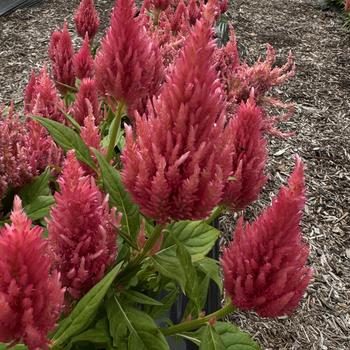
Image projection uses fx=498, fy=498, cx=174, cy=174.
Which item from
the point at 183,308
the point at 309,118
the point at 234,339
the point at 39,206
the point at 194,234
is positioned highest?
the point at 39,206

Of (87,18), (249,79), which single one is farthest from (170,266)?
(87,18)

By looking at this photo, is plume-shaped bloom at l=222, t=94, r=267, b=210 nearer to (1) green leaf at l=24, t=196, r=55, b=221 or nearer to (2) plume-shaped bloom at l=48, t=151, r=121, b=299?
(2) plume-shaped bloom at l=48, t=151, r=121, b=299

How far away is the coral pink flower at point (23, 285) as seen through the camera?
73 centimetres

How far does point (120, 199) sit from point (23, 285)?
2.09 feet

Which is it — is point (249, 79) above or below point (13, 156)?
below

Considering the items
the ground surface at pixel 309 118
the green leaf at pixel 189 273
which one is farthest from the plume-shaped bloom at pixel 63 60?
the ground surface at pixel 309 118

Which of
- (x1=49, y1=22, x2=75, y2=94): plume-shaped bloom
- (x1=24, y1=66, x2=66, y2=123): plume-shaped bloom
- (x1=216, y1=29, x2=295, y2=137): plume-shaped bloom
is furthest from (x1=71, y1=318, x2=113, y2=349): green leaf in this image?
(x1=216, y1=29, x2=295, y2=137): plume-shaped bloom

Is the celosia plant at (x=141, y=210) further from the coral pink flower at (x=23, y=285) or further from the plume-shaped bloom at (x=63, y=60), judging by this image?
the plume-shaped bloom at (x=63, y=60)

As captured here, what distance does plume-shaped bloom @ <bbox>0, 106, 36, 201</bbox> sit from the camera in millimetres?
1466

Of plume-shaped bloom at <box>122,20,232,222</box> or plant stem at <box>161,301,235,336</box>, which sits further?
plant stem at <box>161,301,235,336</box>

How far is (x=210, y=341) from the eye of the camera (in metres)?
1.31

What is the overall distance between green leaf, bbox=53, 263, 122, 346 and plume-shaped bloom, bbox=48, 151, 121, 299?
27mm

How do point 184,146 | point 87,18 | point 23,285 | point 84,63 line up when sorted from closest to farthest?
point 23,285 → point 184,146 → point 84,63 → point 87,18

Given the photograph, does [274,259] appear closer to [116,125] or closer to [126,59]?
[126,59]
